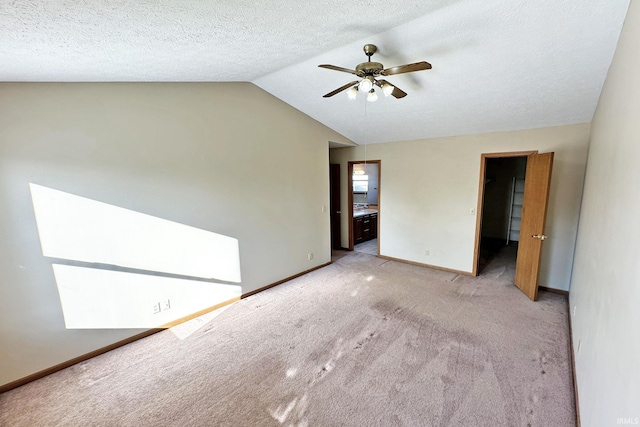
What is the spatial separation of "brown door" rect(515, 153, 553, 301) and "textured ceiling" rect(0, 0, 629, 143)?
643mm

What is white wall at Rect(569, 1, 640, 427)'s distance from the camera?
1014 millimetres

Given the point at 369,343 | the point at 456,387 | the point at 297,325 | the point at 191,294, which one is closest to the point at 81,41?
the point at 191,294

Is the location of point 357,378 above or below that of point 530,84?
below

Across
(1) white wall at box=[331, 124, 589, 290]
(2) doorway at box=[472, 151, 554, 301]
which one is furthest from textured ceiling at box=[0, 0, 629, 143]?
(2) doorway at box=[472, 151, 554, 301]

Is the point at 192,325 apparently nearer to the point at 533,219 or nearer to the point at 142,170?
the point at 142,170

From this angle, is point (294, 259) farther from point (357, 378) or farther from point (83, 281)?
point (83, 281)

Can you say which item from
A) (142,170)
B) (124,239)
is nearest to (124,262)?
(124,239)

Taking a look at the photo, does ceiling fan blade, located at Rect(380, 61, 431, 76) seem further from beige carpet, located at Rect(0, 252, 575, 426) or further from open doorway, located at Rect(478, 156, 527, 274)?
open doorway, located at Rect(478, 156, 527, 274)

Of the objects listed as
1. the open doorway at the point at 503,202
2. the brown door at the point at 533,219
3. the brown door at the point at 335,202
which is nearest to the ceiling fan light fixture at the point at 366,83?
the brown door at the point at 533,219

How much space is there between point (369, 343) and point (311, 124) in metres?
3.33

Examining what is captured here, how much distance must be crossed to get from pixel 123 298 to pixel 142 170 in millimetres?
1287

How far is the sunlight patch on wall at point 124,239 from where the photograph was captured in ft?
6.93

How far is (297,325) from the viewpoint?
2873mm

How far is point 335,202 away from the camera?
5.80 m
